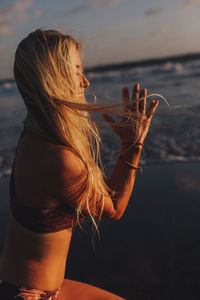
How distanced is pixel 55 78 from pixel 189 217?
2.38 metres

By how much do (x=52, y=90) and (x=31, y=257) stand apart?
0.94m

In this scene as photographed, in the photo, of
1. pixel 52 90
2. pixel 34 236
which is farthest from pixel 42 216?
pixel 52 90

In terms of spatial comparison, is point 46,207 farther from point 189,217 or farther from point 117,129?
point 189,217

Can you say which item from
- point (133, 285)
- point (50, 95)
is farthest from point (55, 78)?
point (133, 285)

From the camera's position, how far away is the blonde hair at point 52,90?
4.61 feet

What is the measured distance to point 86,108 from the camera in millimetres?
1436

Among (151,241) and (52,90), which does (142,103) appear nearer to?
(52,90)

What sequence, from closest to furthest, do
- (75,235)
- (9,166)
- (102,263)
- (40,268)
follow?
1. (40,268)
2. (102,263)
3. (75,235)
4. (9,166)

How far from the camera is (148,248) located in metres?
2.72

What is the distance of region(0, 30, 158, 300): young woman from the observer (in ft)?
4.54

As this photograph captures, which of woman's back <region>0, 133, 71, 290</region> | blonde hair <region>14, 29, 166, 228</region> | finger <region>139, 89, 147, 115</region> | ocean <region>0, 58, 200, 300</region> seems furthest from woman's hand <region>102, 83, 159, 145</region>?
woman's back <region>0, 133, 71, 290</region>

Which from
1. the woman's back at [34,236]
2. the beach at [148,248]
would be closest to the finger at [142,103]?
the woman's back at [34,236]

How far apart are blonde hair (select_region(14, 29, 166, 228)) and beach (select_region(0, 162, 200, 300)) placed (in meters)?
1.25

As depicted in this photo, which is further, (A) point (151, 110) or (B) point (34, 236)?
(A) point (151, 110)
